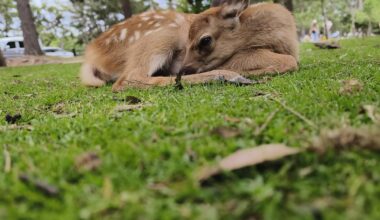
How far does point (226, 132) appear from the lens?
5.52 ft

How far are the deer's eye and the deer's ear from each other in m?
0.34

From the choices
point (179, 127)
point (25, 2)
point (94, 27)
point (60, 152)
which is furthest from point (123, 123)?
point (94, 27)

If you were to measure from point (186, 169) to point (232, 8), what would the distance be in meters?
→ 3.65

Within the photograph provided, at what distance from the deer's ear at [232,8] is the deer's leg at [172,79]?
921mm

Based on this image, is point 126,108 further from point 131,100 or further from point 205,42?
point 205,42

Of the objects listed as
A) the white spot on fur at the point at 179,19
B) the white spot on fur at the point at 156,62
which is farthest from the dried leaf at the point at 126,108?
the white spot on fur at the point at 179,19

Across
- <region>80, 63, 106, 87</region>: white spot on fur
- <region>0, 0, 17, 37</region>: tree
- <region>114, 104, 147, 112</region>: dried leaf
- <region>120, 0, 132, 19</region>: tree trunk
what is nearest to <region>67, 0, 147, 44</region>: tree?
<region>0, 0, 17, 37</region>: tree

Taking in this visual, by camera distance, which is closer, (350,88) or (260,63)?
(350,88)

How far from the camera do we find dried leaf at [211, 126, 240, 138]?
166 centimetres

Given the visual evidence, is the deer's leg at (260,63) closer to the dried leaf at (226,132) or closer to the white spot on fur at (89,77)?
the white spot on fur at (89,77)

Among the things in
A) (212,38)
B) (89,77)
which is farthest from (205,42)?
(89,77)

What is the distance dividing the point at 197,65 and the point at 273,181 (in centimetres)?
333

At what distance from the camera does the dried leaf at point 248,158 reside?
1.27 metres

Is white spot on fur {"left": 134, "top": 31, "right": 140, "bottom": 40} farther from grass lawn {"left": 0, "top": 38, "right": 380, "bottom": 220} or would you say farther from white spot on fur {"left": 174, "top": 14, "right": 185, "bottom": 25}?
grass lawn {"left": 0, "top": 38, "right": 380, "bottom": 220}
